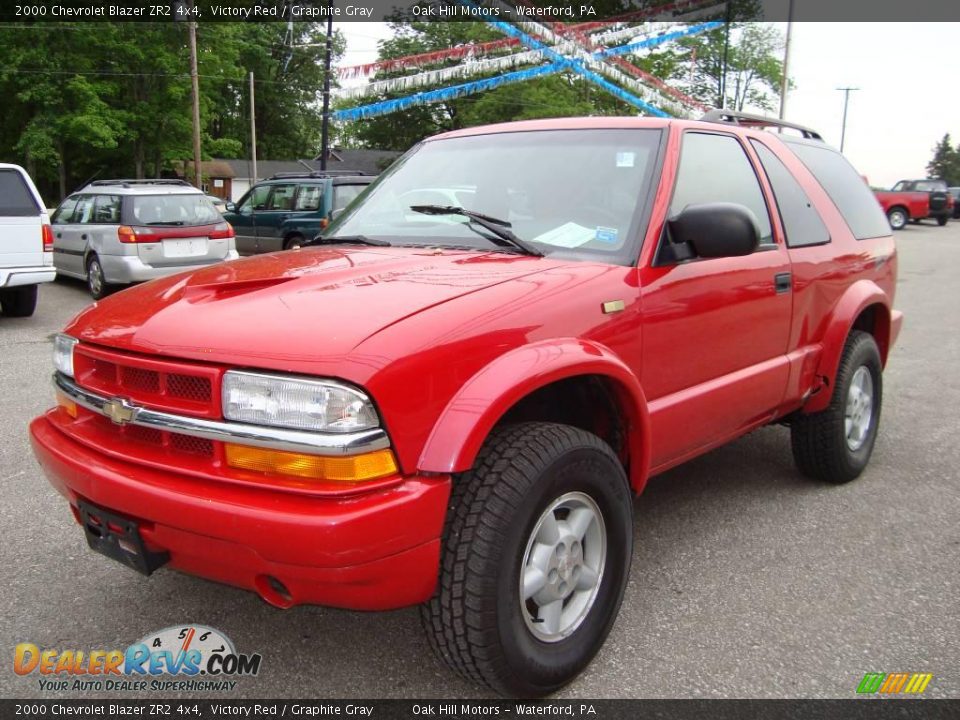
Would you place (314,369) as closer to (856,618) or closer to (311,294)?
(311,294)

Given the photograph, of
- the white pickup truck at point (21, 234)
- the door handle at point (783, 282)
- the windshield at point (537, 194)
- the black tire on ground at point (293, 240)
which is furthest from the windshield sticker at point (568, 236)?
the black tire on ground at point (293, 240)

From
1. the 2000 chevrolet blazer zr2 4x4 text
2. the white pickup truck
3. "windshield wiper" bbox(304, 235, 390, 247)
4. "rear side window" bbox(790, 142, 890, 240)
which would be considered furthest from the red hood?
the white pickup truck

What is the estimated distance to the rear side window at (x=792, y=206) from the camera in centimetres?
387

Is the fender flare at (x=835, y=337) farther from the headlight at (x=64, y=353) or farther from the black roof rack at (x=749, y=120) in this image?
the headlight at (x=64, y=353)

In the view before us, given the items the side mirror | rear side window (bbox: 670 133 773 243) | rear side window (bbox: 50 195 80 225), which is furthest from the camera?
rear side window (bbox: 50 195 80 225)

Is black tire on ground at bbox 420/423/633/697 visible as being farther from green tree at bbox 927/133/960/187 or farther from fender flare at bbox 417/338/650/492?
green tree at bbox 927/133/960/187

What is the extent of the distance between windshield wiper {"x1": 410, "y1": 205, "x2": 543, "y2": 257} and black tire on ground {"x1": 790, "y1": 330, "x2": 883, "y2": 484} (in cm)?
199

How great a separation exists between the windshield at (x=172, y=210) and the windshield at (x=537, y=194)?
821 centimetres

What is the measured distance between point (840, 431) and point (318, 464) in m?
3.03

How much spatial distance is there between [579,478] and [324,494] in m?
0.80

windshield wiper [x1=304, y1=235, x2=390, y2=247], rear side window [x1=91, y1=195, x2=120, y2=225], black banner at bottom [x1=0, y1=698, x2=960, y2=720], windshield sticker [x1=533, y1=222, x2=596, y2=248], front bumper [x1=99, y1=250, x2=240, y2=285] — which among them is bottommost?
black banner at bottom [x1=0, y1=698, x2=960, y2=720]

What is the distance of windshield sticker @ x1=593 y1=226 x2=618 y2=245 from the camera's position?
9.84 ft

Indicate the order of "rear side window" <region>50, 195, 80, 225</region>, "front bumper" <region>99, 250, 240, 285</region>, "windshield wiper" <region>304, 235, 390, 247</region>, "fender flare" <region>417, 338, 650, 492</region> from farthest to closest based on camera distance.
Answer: "rear side window" <region>50, 195, 80, 225</region>, "front bumper" <region>99, 250, 240, 285</region>, "windshield wiper" <region>304, 235, 390, 247</region>, "fender flare" <region>417, 338, 650, 492</region>

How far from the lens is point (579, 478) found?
8.08 feet
